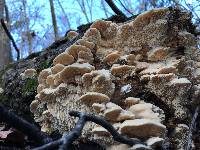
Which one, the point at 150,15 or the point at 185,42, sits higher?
the point at 150,15

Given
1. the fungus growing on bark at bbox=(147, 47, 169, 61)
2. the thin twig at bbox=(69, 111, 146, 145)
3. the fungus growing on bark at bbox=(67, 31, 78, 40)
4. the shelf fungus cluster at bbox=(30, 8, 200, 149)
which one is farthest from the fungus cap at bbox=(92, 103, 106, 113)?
the fungus growing on bark at bbox=(67, 31, 78, 40)

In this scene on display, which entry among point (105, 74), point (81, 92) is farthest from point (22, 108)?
point (105, 74)

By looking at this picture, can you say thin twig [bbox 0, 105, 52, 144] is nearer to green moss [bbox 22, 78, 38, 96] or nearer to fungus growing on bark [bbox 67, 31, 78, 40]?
green moss [bbox 22, 78, 38, 96]

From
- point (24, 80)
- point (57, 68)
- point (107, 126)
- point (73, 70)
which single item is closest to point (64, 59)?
point (57, 68)

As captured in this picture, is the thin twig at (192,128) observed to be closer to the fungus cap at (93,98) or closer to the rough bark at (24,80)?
the fungus cap at (93,98)

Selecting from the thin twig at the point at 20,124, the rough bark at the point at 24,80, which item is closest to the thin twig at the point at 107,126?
the thin twig at the point at 20,124

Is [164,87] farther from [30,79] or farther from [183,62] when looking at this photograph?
[30,79]
